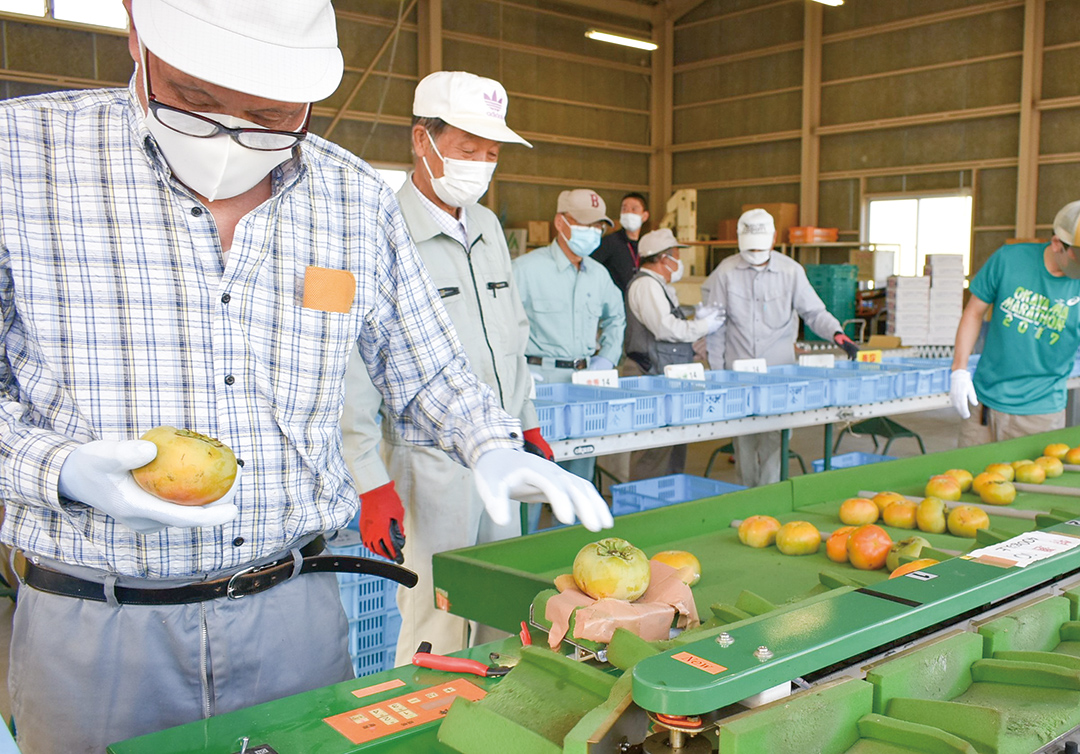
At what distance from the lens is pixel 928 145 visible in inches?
540

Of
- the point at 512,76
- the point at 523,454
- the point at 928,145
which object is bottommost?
the point at 523,454

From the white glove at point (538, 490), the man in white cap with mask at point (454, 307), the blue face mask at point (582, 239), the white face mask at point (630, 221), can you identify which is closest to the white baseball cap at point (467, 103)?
the man in white cap with mask at point (454, 307)

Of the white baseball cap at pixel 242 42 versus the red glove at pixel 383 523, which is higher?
the white baseball cap at pixel 242 42

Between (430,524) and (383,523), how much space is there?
63cm

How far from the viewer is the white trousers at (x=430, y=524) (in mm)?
2713

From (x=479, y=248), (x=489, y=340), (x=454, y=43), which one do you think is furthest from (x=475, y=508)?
(x=454, y=43)

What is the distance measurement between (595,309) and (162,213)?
12.6 ft

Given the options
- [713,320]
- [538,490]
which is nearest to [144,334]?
[538,490]

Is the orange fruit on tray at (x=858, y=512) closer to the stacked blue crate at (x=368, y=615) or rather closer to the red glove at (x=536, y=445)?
the red glove at (x=536, y=445)

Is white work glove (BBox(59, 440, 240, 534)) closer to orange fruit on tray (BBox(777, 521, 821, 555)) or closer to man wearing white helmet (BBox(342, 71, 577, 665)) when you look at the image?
orange fruit on tray (BBox(777, 521, 821, 555))

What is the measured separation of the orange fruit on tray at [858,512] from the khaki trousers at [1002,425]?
5.82ft

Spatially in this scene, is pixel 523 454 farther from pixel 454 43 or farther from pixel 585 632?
pixel 454 43

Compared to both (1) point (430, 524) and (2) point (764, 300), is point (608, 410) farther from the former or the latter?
(2) point (764, 300)

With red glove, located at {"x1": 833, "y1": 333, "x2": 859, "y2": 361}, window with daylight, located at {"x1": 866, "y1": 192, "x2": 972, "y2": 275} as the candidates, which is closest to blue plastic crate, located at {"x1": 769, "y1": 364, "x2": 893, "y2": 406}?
red glove, located at {"x1": 833, "y1": 333, "x2": 859, "y2": 361}
